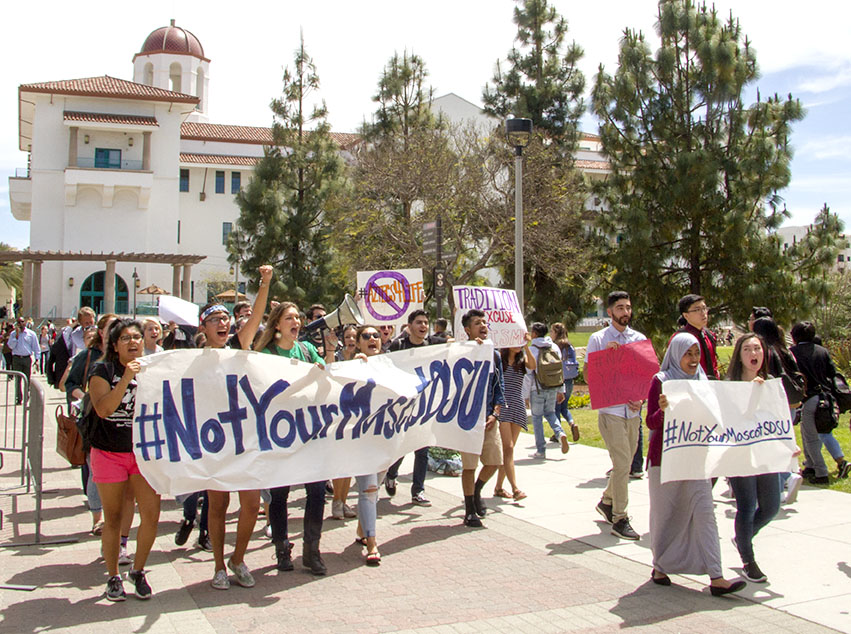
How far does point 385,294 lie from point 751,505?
8.73 metres

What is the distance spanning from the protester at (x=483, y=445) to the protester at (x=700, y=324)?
179 cm

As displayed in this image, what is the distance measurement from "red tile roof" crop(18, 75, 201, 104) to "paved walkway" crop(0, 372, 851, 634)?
49834mm

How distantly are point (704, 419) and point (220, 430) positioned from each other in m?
3.44

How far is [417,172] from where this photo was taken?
89.6ft

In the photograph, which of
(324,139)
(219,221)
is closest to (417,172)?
(324,139)

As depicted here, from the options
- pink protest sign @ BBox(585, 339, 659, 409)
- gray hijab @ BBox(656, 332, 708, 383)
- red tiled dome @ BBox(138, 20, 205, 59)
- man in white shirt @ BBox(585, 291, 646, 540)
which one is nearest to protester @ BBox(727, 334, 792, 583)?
gray hijab @ BBox(656, 332, 708, 383)

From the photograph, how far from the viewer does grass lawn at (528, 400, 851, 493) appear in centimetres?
941

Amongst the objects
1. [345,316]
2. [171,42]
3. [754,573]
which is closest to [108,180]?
[171,42]

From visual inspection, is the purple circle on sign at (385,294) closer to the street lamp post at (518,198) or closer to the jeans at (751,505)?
the street lamp post at (518,198)

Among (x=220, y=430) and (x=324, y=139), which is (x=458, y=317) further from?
(x=324, y=139)

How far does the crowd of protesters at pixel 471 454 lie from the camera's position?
5699 mm

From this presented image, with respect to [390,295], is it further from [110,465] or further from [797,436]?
[110,465]

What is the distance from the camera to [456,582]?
6.21 metres

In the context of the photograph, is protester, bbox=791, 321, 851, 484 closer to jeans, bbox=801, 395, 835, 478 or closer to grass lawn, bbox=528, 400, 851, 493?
jeans, bbox=801, 395, 835, 478
